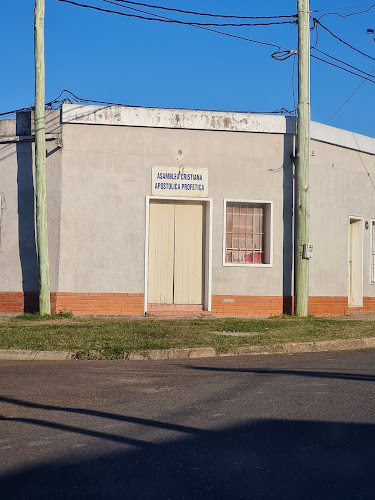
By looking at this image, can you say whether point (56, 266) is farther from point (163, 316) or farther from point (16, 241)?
point (163, 316)

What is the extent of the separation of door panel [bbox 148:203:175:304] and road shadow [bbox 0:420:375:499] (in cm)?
1145

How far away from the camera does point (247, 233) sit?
58.0 ft

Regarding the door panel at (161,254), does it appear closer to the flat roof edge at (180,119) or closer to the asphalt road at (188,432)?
the flat roof edge at (180,119)

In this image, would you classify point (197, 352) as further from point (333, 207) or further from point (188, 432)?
point (333, 207)

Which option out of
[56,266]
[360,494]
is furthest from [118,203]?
[360,494]

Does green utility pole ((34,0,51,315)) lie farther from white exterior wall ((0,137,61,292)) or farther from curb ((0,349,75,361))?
curb ((0,349,75,361))

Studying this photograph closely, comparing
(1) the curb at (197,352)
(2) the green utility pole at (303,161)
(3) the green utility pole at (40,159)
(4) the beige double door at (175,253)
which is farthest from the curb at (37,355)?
(2) the green utility pole at (303,161)

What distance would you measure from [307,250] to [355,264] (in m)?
3.86

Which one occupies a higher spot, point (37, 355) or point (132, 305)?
point (132, 305)

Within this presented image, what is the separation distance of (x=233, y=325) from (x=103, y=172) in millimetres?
4708

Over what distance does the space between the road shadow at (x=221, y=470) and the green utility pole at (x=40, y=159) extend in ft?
35.2

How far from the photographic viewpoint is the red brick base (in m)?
16.5

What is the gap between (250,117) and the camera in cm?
1722

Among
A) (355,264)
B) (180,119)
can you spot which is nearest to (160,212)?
(180,119)
